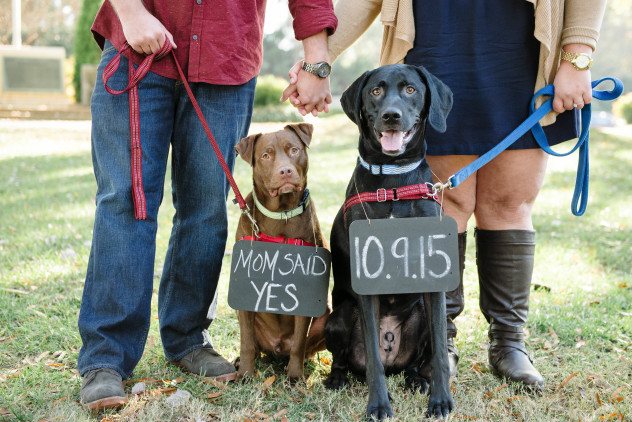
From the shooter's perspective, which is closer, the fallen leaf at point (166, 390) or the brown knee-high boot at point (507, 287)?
the fallen leaf at point (166, 390)

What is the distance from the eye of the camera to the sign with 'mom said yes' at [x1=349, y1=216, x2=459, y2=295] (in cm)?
247

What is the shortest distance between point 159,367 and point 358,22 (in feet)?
7.05

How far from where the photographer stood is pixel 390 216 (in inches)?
100

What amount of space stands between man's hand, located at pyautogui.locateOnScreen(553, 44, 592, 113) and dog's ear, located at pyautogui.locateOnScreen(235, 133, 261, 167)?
150 centimetres

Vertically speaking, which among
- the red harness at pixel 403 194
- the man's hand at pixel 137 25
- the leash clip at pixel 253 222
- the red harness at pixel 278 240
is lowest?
the red harness at pixel 278 240

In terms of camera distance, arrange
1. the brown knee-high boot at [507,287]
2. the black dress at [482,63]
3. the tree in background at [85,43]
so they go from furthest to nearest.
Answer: the tree in background at [85,43] → the brown knee-high boot at [507,287] → the black dress at [482,63]

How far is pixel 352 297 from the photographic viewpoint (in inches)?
112

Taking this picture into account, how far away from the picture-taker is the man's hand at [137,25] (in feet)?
7.82

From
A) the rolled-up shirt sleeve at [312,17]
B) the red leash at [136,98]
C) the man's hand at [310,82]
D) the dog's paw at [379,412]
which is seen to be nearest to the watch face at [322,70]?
the man's hand at [310,82]

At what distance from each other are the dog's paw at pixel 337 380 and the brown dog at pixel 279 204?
0.50 feet

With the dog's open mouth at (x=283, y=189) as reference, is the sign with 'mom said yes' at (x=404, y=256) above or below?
below

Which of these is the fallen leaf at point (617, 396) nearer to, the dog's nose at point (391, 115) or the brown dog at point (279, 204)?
the brown dog at point (279, 204)

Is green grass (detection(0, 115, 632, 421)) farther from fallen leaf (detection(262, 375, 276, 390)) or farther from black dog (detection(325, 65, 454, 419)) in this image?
black dog (detection(325, 65, 454, 419))

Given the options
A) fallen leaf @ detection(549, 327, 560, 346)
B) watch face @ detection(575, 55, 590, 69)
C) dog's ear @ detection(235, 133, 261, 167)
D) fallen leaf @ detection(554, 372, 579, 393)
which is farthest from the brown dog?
fallen leaf @ detection(549, 327, 560, 346)
